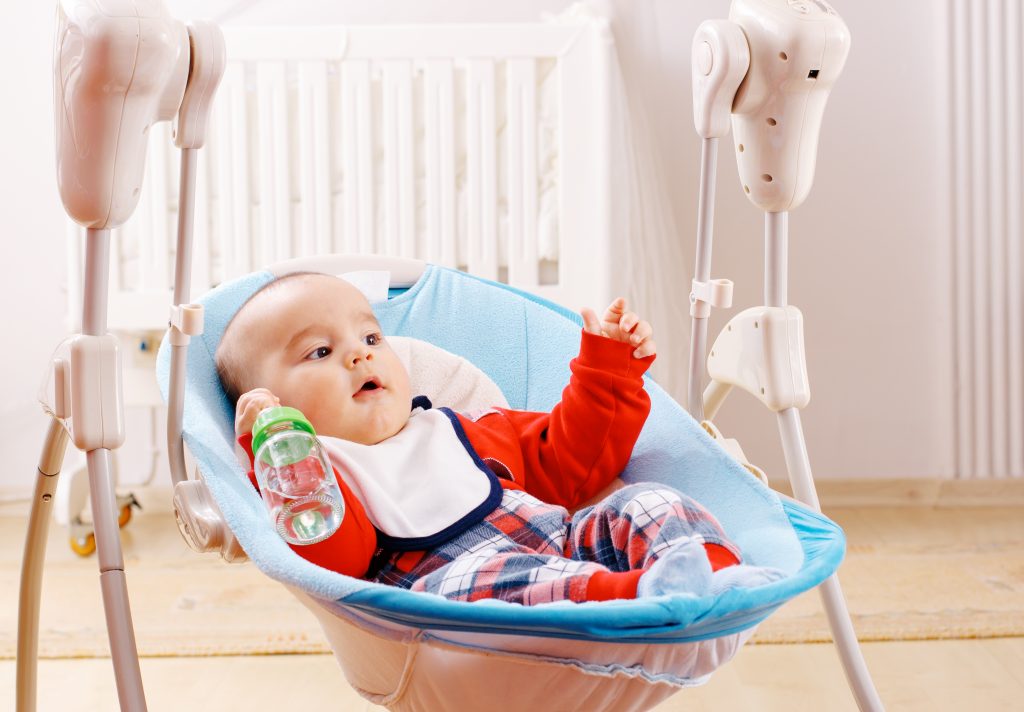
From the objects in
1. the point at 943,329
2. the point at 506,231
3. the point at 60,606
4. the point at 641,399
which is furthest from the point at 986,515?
the point at 60,606

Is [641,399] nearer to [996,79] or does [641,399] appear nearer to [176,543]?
[176,543]

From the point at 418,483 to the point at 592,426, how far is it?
0.18m

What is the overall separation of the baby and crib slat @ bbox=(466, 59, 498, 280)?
781mm

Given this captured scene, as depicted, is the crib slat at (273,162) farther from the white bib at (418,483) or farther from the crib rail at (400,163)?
the white bib at (418,483)

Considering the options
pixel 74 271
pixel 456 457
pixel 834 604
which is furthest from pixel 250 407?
pixel 74 271

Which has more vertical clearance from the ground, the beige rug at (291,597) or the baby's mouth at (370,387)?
the baby's mouth at (370,387)

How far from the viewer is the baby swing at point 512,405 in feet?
2.40

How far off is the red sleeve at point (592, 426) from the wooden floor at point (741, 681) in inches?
20.4

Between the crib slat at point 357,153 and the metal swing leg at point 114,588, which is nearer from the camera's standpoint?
the metal swing leg at point 114,588

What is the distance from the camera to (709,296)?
1.15 meters

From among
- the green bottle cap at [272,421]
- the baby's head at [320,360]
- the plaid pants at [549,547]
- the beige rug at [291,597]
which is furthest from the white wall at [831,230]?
the green bottle cap at [272,421]

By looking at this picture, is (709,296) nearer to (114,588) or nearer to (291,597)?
(114,588)

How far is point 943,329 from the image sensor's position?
93.0 inches

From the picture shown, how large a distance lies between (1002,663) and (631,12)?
1209 millimetres
